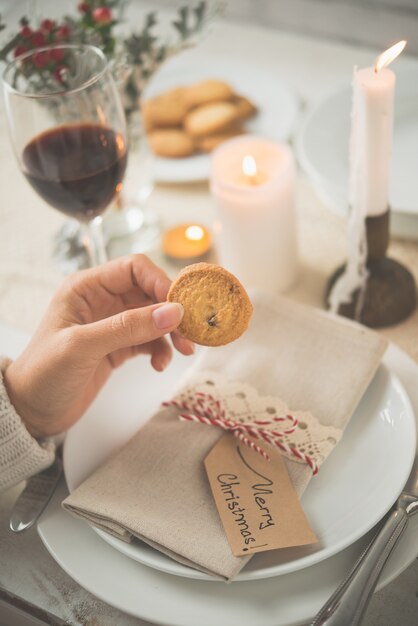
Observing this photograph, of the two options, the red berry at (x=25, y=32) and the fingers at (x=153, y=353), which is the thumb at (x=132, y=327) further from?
the red berry at (x=25, y=32)

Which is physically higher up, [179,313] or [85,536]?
[179,313]

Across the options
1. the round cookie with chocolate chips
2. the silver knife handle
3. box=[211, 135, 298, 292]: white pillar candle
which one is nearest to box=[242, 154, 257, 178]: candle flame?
box=[211, 135, 298, 292]: white pillar candle

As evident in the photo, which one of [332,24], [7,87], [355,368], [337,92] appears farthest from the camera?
[332,24]

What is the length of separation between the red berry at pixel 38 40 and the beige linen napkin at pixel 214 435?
20.0 inches

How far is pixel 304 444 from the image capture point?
0.70 m

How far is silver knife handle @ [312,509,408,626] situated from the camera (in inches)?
21.8

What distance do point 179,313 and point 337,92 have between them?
2.29 ft

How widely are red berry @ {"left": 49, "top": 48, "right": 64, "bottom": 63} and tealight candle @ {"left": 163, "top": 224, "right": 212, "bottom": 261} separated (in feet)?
1.02

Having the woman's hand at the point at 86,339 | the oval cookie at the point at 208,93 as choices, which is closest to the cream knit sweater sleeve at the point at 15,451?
the woman's hand at the point at 86,339

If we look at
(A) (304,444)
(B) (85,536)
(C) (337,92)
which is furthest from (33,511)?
(C) (337,92)

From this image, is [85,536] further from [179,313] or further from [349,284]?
[349,284]

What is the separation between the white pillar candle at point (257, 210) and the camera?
946 millimetres

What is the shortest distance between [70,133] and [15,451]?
0.42 meters

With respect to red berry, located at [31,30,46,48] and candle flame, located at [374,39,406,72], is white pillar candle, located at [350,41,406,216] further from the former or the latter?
red berry, located at [31,30,46,48]
